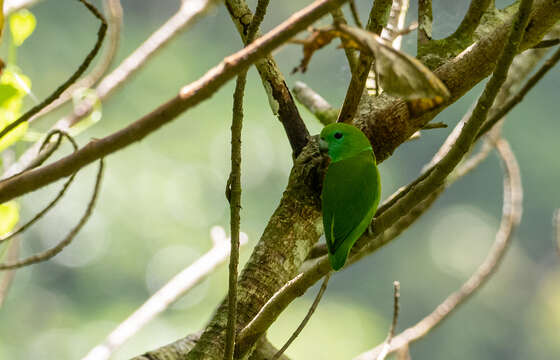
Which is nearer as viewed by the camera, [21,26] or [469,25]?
[21,26]

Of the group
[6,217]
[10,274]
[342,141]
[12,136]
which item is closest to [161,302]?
[10,274]

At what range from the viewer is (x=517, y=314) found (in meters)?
10.5

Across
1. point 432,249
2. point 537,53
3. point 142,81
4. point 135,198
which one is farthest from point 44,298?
point 537,53

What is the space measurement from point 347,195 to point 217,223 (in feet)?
24.5

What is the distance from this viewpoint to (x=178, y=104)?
0.75 m

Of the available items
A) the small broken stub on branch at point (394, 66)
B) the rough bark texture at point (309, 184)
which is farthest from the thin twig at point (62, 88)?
the rough bark texture at point (309, 184)

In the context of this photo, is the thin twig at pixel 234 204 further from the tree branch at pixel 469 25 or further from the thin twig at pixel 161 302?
the thin twig at pixel 161 302

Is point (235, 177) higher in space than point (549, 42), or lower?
higher

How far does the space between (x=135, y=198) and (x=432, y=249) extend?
4.75 m

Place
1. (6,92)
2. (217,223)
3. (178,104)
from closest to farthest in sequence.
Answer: (178,104)
(6,92)
(217,223)

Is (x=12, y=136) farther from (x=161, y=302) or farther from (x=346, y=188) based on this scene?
(x=161, y=302)

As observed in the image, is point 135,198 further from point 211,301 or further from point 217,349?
point 217,349

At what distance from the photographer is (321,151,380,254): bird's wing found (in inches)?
65.9

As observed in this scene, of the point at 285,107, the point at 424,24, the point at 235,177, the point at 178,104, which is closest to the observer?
the point at 178,104
